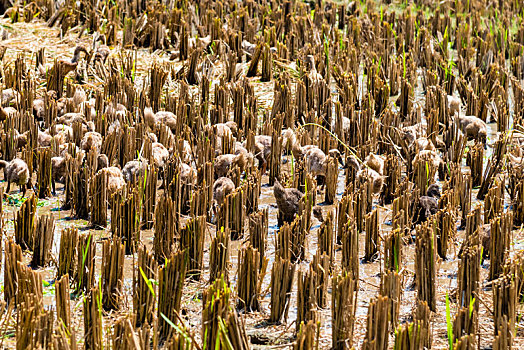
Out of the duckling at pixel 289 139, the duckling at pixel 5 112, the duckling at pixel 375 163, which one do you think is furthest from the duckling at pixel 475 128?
the duckling at pixel 5 112

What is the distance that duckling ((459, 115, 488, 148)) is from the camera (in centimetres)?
499

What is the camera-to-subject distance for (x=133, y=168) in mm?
4004

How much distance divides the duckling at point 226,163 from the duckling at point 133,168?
1.31 feet

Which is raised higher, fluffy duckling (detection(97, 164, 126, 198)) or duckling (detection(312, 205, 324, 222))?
fluffy duckling (detection(97, 164, 126, 198))

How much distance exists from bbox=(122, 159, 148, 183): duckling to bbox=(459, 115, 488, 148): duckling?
2.20 meters

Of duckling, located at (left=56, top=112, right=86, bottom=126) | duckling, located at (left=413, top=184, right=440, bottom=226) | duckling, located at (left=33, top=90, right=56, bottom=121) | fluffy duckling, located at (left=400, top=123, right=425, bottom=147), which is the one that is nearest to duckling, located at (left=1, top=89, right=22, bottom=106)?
duckling, located at (left=33, top=90, right=56, bottom=121)

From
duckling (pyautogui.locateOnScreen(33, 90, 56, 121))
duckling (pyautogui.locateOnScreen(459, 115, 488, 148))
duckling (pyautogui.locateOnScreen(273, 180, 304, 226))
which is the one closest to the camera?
duckling (pyautogui.locateOnScreen(273, 180, 304, 226))

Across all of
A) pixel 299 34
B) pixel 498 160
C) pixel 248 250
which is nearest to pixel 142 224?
pixel 248 250

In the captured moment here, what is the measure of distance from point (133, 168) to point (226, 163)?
50 cm

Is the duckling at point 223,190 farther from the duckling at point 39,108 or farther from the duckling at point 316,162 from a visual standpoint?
the duckling at point 39,108

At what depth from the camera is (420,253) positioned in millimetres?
2906

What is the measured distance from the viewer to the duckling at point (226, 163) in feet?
13.6

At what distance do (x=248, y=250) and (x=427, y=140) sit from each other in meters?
2.00

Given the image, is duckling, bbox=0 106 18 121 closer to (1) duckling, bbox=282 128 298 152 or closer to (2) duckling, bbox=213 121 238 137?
(2) duckling, bbox=213 121 238 137
